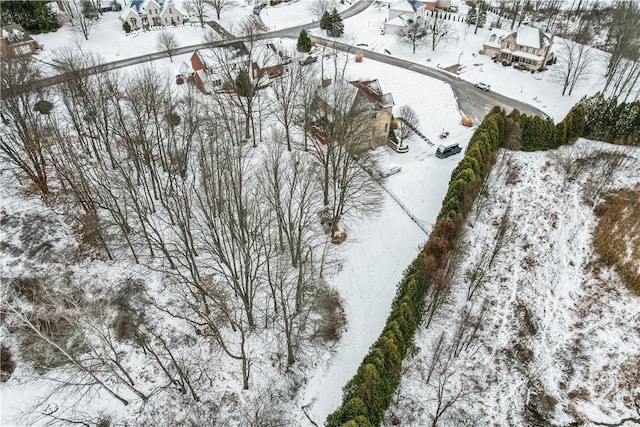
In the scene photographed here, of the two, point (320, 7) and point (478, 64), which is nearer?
point (478, 64)

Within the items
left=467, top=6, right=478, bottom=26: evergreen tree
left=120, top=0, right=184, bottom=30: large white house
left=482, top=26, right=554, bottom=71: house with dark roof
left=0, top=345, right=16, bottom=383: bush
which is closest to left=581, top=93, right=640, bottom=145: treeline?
left=482, top=26, right=554, bottom=71: house with dark roof

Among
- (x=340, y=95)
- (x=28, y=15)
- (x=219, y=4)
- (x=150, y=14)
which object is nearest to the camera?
(x=340, y=95)

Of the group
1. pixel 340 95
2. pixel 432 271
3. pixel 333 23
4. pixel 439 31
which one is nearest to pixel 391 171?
pixel 340 95

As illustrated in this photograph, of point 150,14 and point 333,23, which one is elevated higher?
point 150,14

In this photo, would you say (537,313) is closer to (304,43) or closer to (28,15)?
(304,43)

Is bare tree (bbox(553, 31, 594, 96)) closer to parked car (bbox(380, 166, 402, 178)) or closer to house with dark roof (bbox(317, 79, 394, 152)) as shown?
house with dark roof (bbox(317, 79, 394, 152))

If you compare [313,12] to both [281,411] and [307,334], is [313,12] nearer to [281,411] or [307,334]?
[307,334]

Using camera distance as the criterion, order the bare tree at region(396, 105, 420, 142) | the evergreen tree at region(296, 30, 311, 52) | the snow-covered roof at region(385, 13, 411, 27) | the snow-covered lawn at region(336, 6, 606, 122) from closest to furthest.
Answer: the bare tree at region(396, 105, 420, 142)
the snow-covered lawn at region(336, 6, 606, 122)
the evergreen tree at region(296, 30, 311, 52)
the snow-covered roof at region(385, 13, 411, 27)
